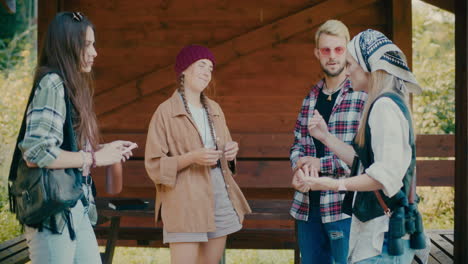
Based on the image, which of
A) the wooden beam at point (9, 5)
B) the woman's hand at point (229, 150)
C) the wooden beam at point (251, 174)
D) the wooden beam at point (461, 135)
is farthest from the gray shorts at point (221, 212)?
the wooden beam at point (9, 5)

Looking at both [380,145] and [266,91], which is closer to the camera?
[380,145]

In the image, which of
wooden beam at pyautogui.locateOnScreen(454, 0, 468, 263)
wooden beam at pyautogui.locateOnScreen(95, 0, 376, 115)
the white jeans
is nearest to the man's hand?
the white jeans

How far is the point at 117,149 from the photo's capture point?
8.00 feet

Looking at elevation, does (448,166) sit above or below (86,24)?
below

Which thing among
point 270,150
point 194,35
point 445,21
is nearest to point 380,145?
point 270,150

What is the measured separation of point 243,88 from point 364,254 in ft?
12.1

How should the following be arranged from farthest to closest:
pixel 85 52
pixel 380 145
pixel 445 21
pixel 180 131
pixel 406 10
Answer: pixel 445 21 < pixel 406 10 < pixel 180 131 < pixel 85 52 < pixel 380 145

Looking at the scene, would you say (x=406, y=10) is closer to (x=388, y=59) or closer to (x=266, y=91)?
(x=266, y=91)

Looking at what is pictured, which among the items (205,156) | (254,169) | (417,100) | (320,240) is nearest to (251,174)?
(254,169)

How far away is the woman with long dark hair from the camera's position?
218cm

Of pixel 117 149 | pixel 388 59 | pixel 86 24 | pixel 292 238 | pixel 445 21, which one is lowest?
pixel 292 238

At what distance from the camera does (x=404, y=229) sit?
2.09m

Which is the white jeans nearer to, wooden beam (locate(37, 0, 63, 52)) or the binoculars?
the binoculars

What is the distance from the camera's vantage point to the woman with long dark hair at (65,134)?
2180 millimetres
